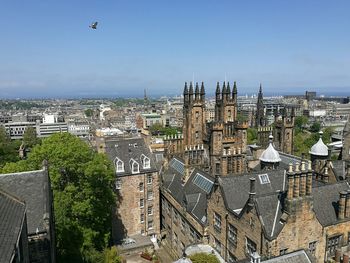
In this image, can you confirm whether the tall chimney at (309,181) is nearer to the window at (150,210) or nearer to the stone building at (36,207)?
the stone building at (36,207)

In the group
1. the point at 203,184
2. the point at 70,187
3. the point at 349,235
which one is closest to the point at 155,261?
the point at 203,184

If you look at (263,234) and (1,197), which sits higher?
(1,197)

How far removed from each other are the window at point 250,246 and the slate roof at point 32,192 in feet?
59.1

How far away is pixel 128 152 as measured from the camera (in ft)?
161

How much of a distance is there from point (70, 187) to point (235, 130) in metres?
29.9

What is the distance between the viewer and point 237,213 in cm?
3036

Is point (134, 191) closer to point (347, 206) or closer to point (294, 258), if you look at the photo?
point (347, 206)

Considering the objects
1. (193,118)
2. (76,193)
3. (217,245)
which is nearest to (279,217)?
(217,245)

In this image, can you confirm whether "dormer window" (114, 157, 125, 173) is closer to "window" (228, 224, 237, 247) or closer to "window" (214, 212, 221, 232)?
"window" (214, 212, 221, 232)

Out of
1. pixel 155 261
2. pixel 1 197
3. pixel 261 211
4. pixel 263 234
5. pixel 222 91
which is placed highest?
pixel 222 91

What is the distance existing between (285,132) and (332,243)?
29.8 meters

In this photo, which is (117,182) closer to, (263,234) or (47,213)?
(47,213)

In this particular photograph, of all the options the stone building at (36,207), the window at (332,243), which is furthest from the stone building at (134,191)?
the window at (332,243)

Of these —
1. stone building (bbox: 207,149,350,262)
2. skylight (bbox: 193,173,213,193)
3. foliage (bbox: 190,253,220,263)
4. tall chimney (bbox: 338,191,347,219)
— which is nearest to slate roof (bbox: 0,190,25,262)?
foliage (bbox: 190,253,220,263)
